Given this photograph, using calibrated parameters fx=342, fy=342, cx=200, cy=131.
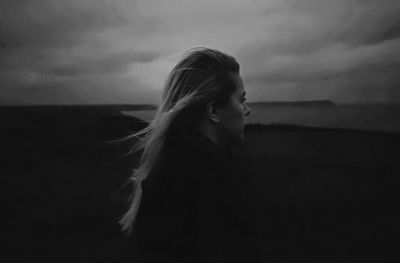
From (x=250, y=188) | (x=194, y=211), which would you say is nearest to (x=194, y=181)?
(x=194, y=211)

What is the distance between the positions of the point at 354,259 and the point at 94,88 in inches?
65.9

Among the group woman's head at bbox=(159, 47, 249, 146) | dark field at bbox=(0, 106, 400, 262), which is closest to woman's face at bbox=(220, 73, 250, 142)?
woman's head at bbox=(159, 47, 249, 146)

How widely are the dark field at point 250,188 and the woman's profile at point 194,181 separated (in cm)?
102

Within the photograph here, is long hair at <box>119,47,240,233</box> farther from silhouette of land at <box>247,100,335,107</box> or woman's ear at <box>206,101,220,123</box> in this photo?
silhouette of land at <box>247,100,335,107</box>

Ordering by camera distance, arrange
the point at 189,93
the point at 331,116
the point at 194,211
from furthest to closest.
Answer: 1. the point at 331,116
2. the point at 189,93
3. the point at 194,211

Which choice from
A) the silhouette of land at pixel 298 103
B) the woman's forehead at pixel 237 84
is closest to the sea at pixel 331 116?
the silhouette of land at pixel 298 103

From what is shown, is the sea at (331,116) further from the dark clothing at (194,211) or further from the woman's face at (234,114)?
the dark clothing at (194,211)

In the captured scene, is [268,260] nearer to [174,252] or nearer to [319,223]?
[319,223]

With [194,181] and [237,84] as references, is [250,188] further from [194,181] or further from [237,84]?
[194,181]

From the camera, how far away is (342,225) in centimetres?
172

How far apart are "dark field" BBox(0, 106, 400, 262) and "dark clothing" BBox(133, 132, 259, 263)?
104 cm

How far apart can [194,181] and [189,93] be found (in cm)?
19

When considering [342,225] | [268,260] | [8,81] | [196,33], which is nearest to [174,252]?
[268,260]

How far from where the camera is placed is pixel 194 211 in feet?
1.86
